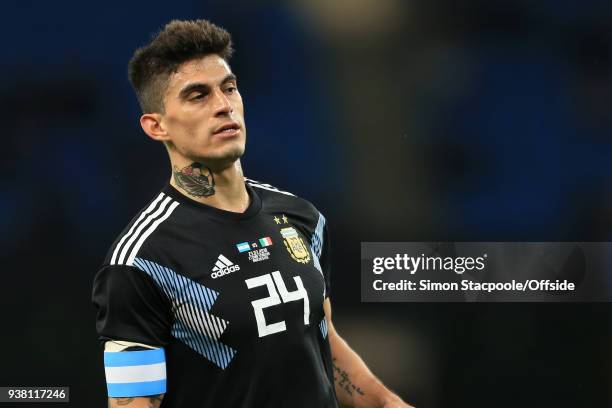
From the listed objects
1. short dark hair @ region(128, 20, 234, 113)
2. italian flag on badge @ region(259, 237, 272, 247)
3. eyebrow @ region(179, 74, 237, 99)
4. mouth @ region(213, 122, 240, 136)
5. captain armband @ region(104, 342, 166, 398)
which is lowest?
captain armband @ region(104, 342, 166, 398)

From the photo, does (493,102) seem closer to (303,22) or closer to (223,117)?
(303,22)

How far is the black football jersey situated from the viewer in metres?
1.59

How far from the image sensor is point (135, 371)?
1.57 meters

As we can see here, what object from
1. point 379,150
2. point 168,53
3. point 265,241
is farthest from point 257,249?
point 379,150

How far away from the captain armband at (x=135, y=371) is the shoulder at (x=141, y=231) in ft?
0.56

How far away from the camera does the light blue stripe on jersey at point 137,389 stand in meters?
1.58

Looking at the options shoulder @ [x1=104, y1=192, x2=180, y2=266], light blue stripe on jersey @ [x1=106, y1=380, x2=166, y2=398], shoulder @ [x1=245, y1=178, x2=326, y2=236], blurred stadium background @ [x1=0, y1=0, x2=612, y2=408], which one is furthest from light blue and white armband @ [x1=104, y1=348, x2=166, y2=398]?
blurred stadium background @ [x1=0, y1=0, x2=612, y2=408]

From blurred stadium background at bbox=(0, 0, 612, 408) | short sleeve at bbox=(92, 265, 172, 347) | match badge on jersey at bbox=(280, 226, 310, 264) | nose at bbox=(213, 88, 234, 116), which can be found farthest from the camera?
blurred stadium background at bbox=(0, 0, 612, 408)

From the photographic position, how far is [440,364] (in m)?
2.75

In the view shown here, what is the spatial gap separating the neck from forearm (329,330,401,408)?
1.62 ft

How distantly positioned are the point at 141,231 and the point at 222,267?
18 centimetres

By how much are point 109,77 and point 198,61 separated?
3.44ft

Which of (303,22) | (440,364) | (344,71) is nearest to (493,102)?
(344,71)

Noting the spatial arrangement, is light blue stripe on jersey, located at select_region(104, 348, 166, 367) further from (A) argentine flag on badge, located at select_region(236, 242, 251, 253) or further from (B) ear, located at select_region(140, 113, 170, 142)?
(B) ear, located at select_region(140, 113, 170, 142)
